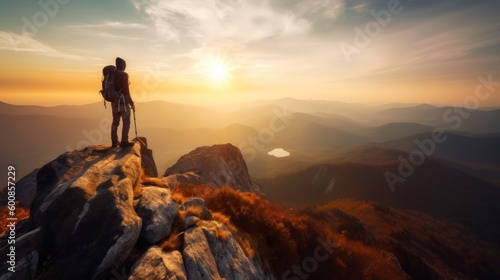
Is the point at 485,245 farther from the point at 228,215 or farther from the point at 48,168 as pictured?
the point at 48,168

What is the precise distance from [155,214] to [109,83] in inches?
310

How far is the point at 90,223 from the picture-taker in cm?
738

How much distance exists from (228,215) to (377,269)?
10978 millimetres

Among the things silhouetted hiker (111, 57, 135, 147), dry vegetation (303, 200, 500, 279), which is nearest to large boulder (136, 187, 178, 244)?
silhouetted hiker (111, 57, 135, 147)

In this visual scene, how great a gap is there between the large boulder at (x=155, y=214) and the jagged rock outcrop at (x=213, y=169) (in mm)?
17561

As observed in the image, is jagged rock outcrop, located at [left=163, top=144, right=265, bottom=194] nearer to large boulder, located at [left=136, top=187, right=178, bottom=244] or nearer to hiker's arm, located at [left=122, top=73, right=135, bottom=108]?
hiker's arm, located at [left=122, top=73, right=135, bottom=108]

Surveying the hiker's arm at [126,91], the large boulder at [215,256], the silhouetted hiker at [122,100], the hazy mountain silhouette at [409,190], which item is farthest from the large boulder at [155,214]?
the hazy mountain silhouette at [409,190]

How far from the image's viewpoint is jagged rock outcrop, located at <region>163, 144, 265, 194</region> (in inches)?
1271

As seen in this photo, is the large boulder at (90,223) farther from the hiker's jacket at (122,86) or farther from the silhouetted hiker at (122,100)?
the hiker's jacket at (122,86)

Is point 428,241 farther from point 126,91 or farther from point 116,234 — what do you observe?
point 116,234

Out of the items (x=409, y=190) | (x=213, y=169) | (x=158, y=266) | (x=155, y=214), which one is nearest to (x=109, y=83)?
(x=155, y=214)

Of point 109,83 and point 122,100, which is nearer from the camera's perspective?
point 109,83

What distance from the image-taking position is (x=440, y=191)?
126000 mm

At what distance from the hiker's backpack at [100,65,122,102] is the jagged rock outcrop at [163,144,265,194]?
15523 mm
